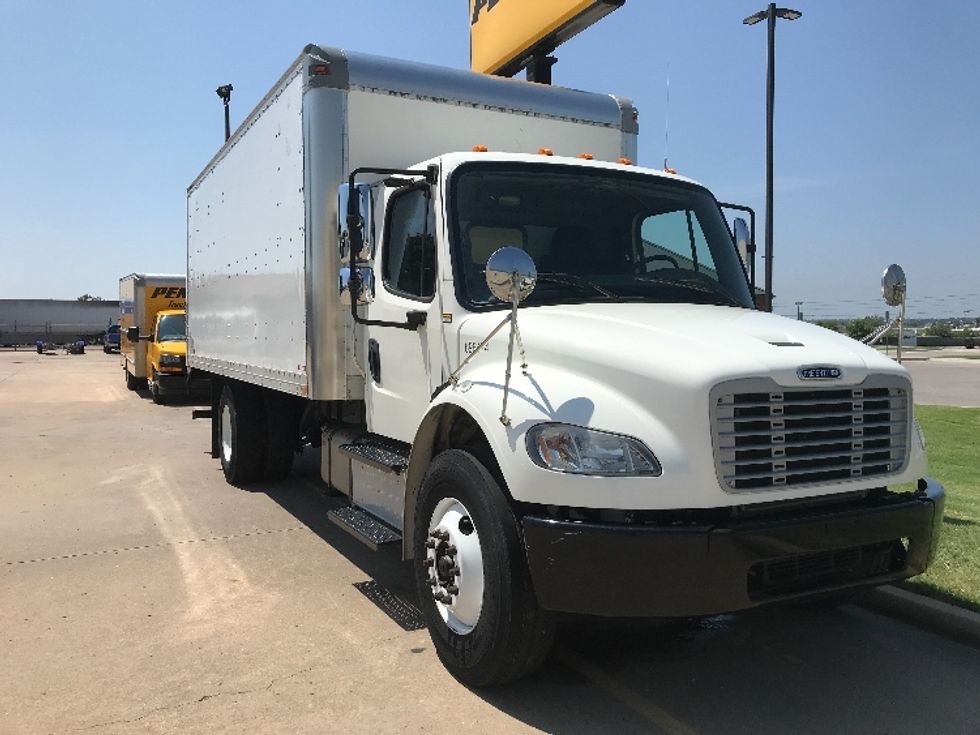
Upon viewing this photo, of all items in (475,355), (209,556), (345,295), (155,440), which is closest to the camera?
(475,355)

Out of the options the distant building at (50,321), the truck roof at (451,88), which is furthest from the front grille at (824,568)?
the distant building at (50,321)

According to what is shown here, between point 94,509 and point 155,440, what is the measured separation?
506cm

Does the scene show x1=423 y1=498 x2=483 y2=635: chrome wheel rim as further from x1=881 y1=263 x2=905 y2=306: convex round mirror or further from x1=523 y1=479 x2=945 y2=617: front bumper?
x1=881 y1=263 x2=905 y2=306: convex round mirror

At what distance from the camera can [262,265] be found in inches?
275

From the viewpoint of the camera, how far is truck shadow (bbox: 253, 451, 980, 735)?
3572 millimetres

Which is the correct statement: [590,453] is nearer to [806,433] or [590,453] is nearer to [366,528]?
[806,433]

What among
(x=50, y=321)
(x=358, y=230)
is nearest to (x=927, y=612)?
(x=358, y=230)

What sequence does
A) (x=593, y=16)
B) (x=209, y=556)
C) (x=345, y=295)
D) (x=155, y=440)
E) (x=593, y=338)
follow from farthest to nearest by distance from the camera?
1. (x=155, y=440)
2. (x=593, y=16)
3. (x=209, y=556)
4. (x=345, y=295)
5. (x=593, y=338)

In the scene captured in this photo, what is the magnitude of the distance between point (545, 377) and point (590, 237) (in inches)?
50.2

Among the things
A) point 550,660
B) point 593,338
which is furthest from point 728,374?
point 550,660

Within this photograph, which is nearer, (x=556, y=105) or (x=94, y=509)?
(x=556, y=105)

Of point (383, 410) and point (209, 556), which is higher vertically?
point (383, 410)

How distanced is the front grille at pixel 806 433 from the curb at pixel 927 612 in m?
1.26

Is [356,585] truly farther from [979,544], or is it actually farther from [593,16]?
[593,16]
